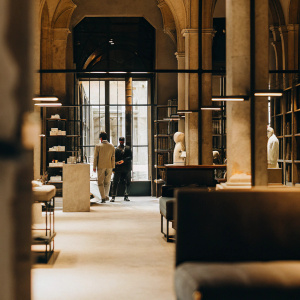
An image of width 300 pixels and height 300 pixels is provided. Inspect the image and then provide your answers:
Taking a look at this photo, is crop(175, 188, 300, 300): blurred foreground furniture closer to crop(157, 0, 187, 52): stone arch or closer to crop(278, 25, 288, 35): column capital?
crop(157, 0, 187, 52): stone arch

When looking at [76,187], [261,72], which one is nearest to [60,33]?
[76,187]

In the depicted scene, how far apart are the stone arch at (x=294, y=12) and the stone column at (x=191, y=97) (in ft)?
9.83

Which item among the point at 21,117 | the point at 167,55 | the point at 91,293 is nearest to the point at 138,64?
the point at 167,55

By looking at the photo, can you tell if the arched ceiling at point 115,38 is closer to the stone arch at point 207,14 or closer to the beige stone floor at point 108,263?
the stone arch at point 207,14

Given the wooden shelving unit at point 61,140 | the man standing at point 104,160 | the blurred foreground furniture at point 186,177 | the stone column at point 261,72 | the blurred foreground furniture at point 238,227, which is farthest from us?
the wooden shelving unit at point 61,140

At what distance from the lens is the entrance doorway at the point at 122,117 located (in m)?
17.6

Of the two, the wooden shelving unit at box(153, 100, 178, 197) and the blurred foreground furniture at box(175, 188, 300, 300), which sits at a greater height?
the wooden shelving unit at box(153, 100, 178, 197)

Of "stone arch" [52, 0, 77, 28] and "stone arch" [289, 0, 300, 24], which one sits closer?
"stone arch" [289, 0, 300, 24]

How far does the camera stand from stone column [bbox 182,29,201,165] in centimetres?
1399

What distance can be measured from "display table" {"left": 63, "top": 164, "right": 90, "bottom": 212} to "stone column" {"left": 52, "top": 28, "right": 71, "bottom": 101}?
5.44 m

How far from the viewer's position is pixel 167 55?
17500 mm

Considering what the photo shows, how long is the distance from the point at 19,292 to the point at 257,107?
7.06 meters

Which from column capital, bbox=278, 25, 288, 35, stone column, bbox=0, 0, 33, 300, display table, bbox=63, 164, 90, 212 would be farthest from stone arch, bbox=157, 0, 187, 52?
stone column, bbox=0, 0, 33, 300

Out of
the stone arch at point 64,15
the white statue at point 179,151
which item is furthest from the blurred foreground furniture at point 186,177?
the stone arch at point 64,15
